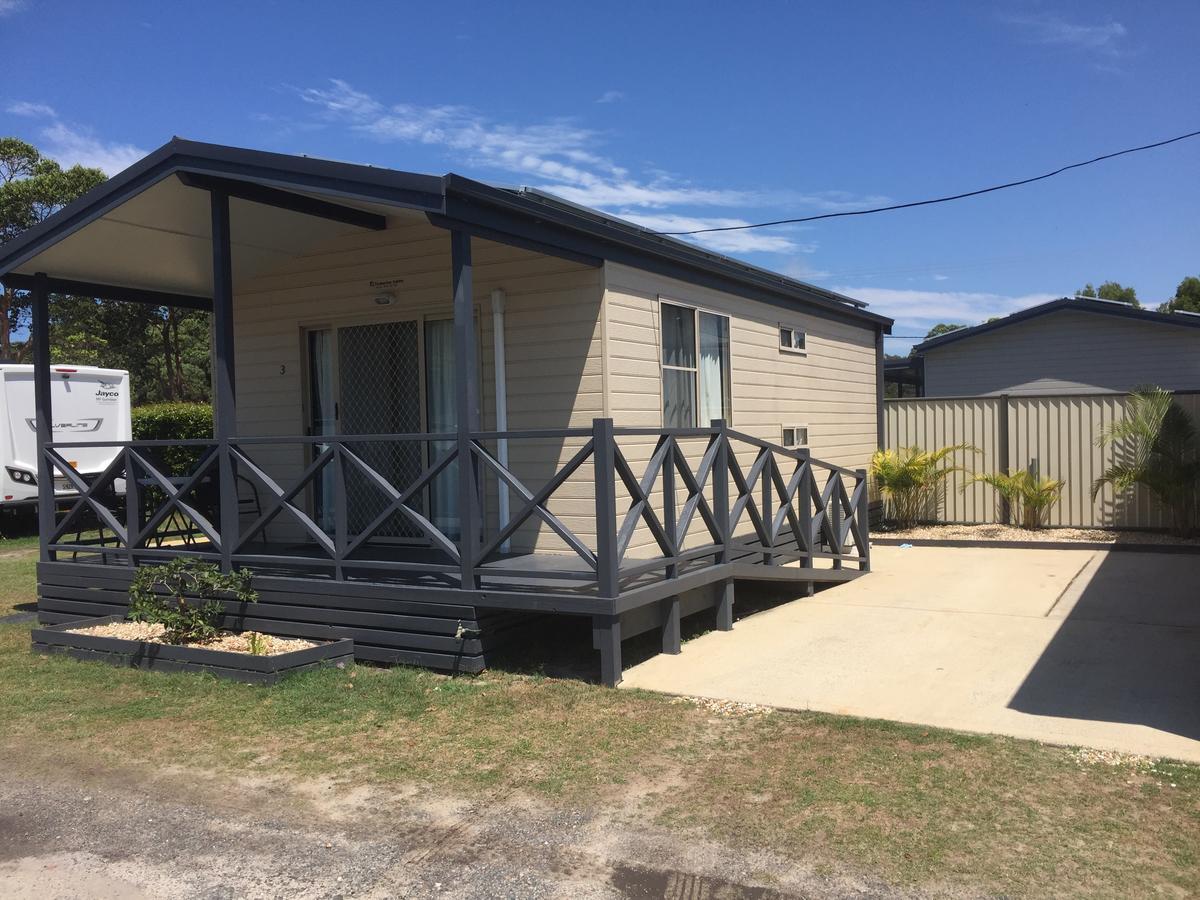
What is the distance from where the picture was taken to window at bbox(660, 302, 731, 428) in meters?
8.09

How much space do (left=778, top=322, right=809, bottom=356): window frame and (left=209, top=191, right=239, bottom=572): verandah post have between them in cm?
561

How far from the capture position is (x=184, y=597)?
22.6 feet

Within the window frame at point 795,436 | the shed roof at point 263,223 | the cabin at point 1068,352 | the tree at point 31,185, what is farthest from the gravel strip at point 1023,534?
the tree at point 31,185

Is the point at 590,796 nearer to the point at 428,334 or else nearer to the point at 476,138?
the point at 428,334

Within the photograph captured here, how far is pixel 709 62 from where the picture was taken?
16.1 metres

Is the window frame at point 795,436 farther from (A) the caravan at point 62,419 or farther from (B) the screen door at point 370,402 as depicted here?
(A) the caravan at point 62,419

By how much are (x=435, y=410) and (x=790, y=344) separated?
427 cm

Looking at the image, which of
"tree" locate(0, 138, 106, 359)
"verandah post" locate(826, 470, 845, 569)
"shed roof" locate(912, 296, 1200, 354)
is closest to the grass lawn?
"verandah post" locate(826, 470, 845, 569)

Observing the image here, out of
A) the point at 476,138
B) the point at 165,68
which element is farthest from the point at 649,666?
the point at 476,138

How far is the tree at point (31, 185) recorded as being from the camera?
2173cm

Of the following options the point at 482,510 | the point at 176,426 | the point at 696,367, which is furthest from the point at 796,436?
the point at 176,426

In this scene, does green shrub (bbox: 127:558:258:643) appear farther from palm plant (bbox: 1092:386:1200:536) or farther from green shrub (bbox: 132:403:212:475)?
green shrub (bbox: 132:403:212:475)

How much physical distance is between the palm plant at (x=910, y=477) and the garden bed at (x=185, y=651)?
8.36 metres

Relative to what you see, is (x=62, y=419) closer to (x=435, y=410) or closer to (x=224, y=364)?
(x=435, y=410)
